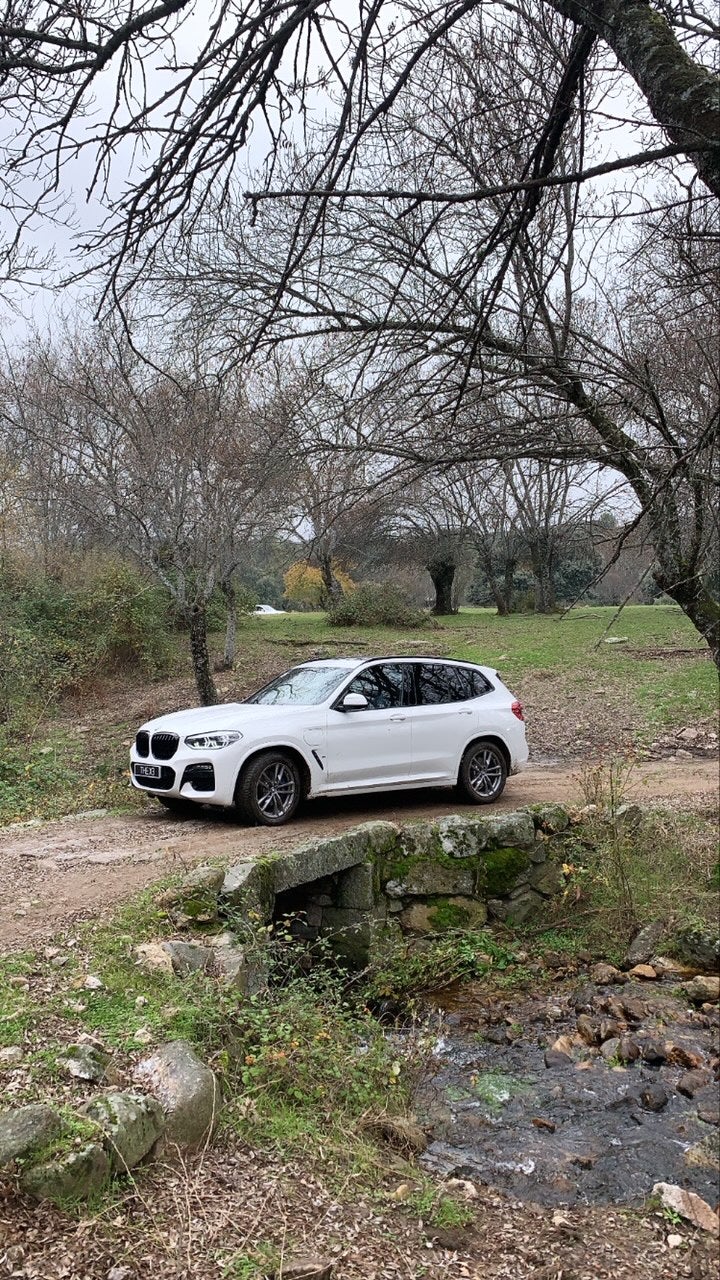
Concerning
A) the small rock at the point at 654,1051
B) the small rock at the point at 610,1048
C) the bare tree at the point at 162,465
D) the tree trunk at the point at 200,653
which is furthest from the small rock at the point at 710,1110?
the tree trunk at the point at 200,653

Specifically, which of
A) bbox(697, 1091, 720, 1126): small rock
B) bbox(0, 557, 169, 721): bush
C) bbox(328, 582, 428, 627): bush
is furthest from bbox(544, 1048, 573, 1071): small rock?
bbox(328, 582, 428, 627): bush

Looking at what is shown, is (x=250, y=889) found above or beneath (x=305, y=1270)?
above

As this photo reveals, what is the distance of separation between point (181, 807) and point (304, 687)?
1902 millimetres

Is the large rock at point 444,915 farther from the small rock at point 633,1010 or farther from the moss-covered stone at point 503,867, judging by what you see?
the small rock at point 633,1010

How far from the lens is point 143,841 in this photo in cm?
880

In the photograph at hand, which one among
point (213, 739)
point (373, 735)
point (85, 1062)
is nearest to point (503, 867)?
point (373, 735)

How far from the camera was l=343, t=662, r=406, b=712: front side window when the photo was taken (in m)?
10.0

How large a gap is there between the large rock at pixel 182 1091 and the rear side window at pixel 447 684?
604 cm

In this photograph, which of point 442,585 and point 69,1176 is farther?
point 442,585

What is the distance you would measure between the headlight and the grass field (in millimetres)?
2494

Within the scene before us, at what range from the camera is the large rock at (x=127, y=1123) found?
397 cm

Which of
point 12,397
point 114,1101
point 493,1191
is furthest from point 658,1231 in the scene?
point 12,397

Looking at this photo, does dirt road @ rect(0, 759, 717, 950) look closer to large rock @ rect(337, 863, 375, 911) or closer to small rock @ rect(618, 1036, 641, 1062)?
large rock @ rect(337, 863, 375, 911)

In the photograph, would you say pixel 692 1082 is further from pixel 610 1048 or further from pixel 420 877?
pixel 420 877
